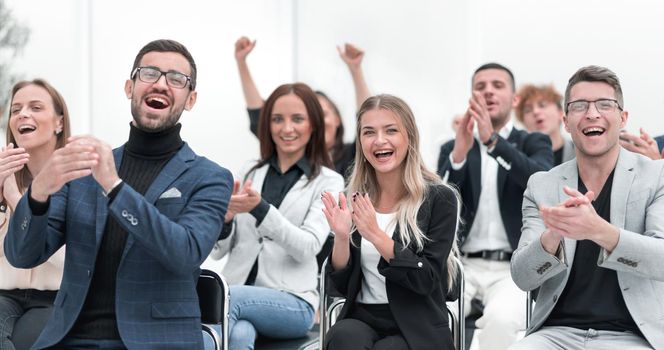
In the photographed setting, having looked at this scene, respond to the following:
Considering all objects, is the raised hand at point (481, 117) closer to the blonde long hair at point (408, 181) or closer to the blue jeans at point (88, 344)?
the blonde long hair at point (408, 181)

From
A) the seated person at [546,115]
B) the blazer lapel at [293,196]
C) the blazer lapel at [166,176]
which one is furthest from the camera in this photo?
the seated person at [546,115]

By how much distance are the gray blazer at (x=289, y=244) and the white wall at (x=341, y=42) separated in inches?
68.7

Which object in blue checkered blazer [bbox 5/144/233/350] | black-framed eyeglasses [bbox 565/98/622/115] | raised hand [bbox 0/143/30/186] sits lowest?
blue checkered blazer [bbox 5/144/233/350]

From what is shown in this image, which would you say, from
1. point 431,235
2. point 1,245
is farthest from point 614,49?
point 1,245

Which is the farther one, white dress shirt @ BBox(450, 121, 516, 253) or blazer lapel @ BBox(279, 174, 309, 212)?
white dress shirt @ BBox(450, 121, 516, 253)

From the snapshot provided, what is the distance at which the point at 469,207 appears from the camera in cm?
430

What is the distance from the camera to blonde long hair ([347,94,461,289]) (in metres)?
3.03

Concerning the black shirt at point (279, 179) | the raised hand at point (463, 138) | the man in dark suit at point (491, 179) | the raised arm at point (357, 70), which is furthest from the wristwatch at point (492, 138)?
the raised arm at point (357, 70)

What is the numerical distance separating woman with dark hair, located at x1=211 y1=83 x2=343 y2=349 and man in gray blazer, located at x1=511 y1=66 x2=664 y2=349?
1.08m

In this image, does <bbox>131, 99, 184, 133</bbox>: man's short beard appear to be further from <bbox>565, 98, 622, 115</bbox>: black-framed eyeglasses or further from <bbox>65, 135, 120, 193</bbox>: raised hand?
<bbox>565, 98, 622, 115</bbox>: black-framed eyeglasses

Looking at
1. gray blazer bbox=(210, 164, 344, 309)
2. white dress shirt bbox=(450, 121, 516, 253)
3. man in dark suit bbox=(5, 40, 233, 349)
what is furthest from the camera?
white dress shirt bbox=(450, 121, 516, 253)

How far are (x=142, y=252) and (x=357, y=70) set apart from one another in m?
2.87

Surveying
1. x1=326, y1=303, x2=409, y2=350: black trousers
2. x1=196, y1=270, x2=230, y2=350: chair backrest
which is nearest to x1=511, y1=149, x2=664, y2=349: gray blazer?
x1=326, y1=303, x2=409, y2=350: black trousers

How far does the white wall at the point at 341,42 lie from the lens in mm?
5250
